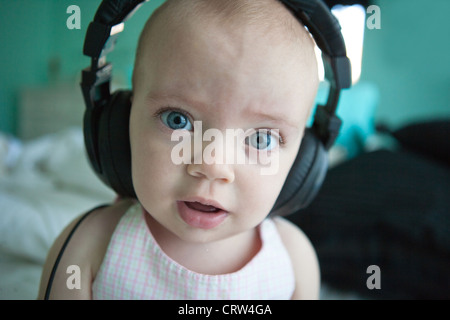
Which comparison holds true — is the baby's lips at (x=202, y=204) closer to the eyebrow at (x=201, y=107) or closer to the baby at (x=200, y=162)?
the baby at (x=200, y=162)

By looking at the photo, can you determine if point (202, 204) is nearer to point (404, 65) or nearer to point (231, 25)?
point (231, 25)

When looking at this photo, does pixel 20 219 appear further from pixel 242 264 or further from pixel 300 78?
pixel 300 78

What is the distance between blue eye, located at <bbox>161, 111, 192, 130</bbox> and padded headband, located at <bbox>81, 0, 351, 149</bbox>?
133 millimetres

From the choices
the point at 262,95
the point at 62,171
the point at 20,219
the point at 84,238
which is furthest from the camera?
the point at 62,171

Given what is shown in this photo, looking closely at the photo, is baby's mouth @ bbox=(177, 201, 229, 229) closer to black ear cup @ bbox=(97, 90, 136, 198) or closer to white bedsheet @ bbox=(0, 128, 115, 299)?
black ear cup @ bbox=(97, 90, 136, 198)

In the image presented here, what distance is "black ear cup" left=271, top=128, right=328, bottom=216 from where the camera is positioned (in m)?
0.55

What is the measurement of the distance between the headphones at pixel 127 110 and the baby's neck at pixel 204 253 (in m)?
0.08

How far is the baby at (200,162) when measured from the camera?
42 centimetres

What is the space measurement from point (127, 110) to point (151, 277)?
25cm

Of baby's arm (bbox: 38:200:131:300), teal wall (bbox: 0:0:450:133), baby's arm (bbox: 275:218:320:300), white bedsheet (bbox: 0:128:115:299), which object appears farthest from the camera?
teal wall (bbox: 0:0:450:133)

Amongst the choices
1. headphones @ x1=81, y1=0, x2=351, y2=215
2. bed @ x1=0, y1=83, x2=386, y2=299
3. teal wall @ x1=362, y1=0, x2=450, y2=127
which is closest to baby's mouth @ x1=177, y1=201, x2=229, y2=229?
headphones @ x1=81, y1=0, x2=351, y2=215
